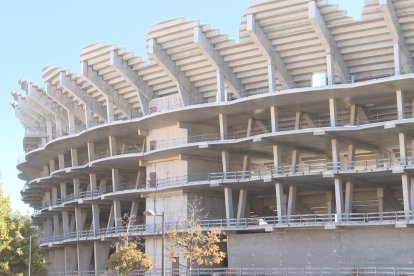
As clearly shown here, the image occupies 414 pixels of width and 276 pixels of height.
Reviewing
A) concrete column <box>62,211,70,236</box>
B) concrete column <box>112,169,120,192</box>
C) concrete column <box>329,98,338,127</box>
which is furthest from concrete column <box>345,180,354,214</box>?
concrete column <box>62,211,70,236</box>

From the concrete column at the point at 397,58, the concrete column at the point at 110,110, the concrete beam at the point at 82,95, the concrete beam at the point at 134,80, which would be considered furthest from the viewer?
the concrete beam at the point at 82,95

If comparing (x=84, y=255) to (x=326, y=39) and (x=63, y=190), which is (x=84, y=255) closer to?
(x=63, y=190)

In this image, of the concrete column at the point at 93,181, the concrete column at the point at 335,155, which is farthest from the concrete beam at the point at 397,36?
the concrete column at the point at 93,181

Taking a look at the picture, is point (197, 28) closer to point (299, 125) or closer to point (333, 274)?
point (299, 125)

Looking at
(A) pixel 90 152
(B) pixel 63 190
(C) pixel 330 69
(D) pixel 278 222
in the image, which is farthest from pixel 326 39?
(B) pixel 63 190

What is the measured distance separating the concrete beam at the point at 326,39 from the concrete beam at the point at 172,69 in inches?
474

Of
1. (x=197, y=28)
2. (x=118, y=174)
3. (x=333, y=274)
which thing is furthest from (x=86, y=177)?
(x=333, y=274)

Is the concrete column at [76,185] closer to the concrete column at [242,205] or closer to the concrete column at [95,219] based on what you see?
the concrete column at [95,219]

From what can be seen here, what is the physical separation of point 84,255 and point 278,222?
2392cm

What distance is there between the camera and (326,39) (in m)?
45.3

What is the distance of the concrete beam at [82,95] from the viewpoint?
60384 mm

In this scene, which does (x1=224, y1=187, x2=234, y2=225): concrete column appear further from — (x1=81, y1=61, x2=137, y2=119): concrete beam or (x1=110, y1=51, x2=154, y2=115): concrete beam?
(x1=81, y1=61, x2=137, y2=119): concrete beam

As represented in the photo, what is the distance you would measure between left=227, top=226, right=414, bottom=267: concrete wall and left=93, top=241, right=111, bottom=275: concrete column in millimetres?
14919

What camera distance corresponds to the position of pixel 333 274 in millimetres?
46062
